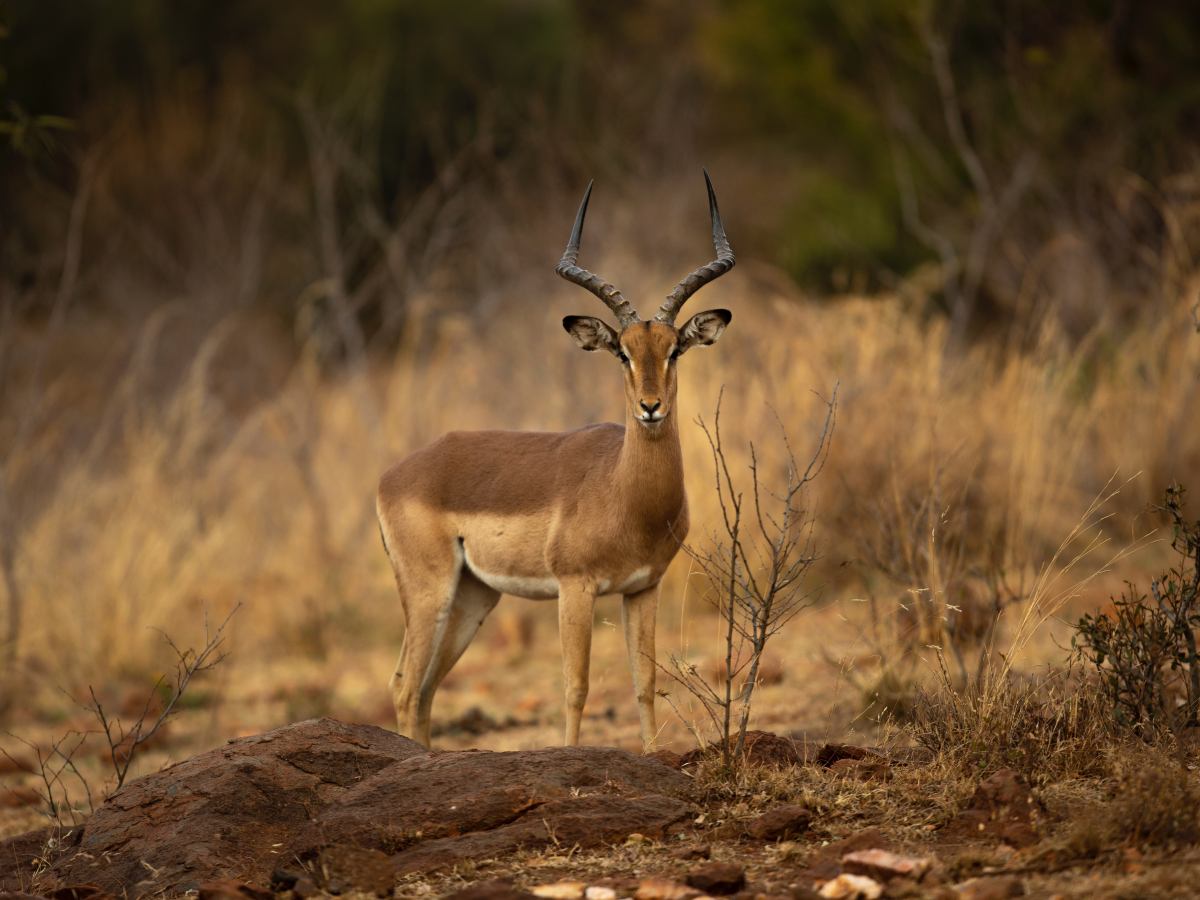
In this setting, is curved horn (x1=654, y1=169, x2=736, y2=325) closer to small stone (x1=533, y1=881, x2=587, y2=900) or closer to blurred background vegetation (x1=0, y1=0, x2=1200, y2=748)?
blurred background vegetation (x1=0, y1=0, x2=1200, y2=748)

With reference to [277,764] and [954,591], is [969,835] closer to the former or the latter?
[277,764]

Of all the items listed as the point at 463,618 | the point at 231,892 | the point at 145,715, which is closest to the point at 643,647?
the point at 463,618

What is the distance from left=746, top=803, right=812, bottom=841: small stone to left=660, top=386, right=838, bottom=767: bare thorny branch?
1.43 feet

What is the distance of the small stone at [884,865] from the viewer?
4.68 meters

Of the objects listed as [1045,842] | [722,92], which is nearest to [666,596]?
[1045,842]

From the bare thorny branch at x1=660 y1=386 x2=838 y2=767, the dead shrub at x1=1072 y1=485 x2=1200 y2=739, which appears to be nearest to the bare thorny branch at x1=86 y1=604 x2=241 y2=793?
the bare thorny branch at x1=660 y1=386 x2=838 y2=767

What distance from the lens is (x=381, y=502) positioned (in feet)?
26.8

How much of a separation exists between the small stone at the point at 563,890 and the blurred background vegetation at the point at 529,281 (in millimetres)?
2978

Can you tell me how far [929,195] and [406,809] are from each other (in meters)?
16.7

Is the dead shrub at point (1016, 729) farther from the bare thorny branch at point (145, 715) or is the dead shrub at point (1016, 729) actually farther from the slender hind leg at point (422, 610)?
the bare thorny branch at point (145, 715)

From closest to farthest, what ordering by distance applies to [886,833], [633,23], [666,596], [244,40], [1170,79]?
[886,833] < [666,596] < [1170,79] < [244,40] < [633,23]

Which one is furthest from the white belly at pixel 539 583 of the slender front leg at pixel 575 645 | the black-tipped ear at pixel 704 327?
the black-tipped ear at pixel 704 327

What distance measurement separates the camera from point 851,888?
4.66 meters

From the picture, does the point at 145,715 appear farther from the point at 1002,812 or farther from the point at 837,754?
the point at 1002,812
